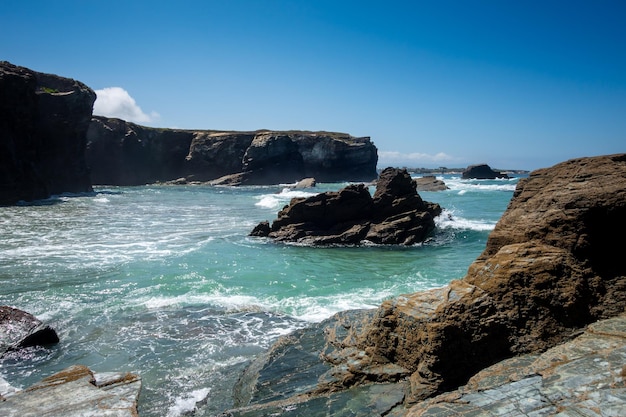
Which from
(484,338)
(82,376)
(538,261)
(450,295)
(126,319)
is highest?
(538,261)

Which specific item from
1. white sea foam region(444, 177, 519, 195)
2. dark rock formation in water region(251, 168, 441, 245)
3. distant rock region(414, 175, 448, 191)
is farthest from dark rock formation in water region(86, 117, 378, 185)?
dark rock formation in water region(251, 168, 441, 245)

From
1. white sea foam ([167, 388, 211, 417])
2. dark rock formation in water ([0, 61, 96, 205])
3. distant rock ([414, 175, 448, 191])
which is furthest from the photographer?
distant rock ([414, 175, 448, 191])

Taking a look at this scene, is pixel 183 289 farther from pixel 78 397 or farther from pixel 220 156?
pixel 220 156

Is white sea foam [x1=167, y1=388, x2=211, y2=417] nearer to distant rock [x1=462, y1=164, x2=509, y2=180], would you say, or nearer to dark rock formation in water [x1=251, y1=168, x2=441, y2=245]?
dark rock formation in water [x1=251, y1=168, x2=441, y2=245]

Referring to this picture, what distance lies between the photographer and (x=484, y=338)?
197 inches

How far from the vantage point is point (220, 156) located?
107 metres

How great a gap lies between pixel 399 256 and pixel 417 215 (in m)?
6.18

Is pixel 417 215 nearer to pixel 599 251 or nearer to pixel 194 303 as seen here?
pixel 194 303

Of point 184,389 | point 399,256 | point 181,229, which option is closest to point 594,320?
point 184,389

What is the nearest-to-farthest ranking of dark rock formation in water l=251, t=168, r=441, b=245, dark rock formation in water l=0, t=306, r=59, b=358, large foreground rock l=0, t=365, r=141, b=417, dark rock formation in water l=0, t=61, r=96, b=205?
large foreground rock l=0, t=365, r=141, b=417 → dark rock formation in water l=0, t=306, r=59, b=358 → dark rock formation in water l=251, t=168, r=441, b=245 → dark rock formation in water l=0, t=61, r=96, b=205

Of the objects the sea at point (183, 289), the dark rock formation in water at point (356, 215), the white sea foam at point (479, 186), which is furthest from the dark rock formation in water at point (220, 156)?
the dark rock formation in water at point (356, 215)

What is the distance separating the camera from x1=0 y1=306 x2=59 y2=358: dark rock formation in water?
978 centimetres

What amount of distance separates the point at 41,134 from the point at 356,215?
5383 cm

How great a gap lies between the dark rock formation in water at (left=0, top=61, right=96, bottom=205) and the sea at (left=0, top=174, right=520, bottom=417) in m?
21.1
